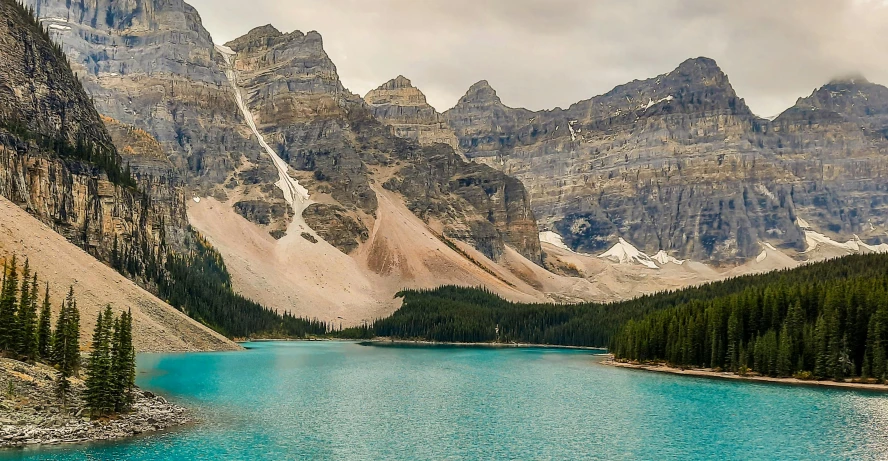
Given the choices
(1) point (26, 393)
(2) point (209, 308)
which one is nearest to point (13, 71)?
(2) point (209, 308)

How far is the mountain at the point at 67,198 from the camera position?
95.8 meters

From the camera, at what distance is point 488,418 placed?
64.2 m

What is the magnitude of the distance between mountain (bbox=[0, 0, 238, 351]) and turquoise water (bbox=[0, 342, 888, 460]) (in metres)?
12.0

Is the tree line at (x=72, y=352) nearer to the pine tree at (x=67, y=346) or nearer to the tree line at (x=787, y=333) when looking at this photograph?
the pine tree at (x=67, y=346)

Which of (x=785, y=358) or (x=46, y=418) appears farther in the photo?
(x=785, y=358)

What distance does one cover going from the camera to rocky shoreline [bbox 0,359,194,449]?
45500 millimetres

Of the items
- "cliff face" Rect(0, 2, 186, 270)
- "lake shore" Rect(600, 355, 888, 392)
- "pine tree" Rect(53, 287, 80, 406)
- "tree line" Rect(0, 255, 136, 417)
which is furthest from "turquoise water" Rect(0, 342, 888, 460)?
"cliff face" Rect(0, 2, 186, 270)

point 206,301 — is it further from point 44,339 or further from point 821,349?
point 821,349

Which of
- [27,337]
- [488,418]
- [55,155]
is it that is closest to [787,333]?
[488,418]

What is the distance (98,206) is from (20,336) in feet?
282

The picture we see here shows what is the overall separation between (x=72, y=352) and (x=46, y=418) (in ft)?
34.6

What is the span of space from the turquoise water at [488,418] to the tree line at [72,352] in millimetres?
4653

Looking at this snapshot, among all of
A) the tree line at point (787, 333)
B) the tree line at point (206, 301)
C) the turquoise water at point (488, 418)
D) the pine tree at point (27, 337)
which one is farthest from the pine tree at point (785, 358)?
the tree line at point (206, 301)

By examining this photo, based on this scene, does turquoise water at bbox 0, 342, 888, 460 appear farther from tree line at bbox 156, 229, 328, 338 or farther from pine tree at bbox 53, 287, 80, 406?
tree line at bbox 156, 229, 328, 338
